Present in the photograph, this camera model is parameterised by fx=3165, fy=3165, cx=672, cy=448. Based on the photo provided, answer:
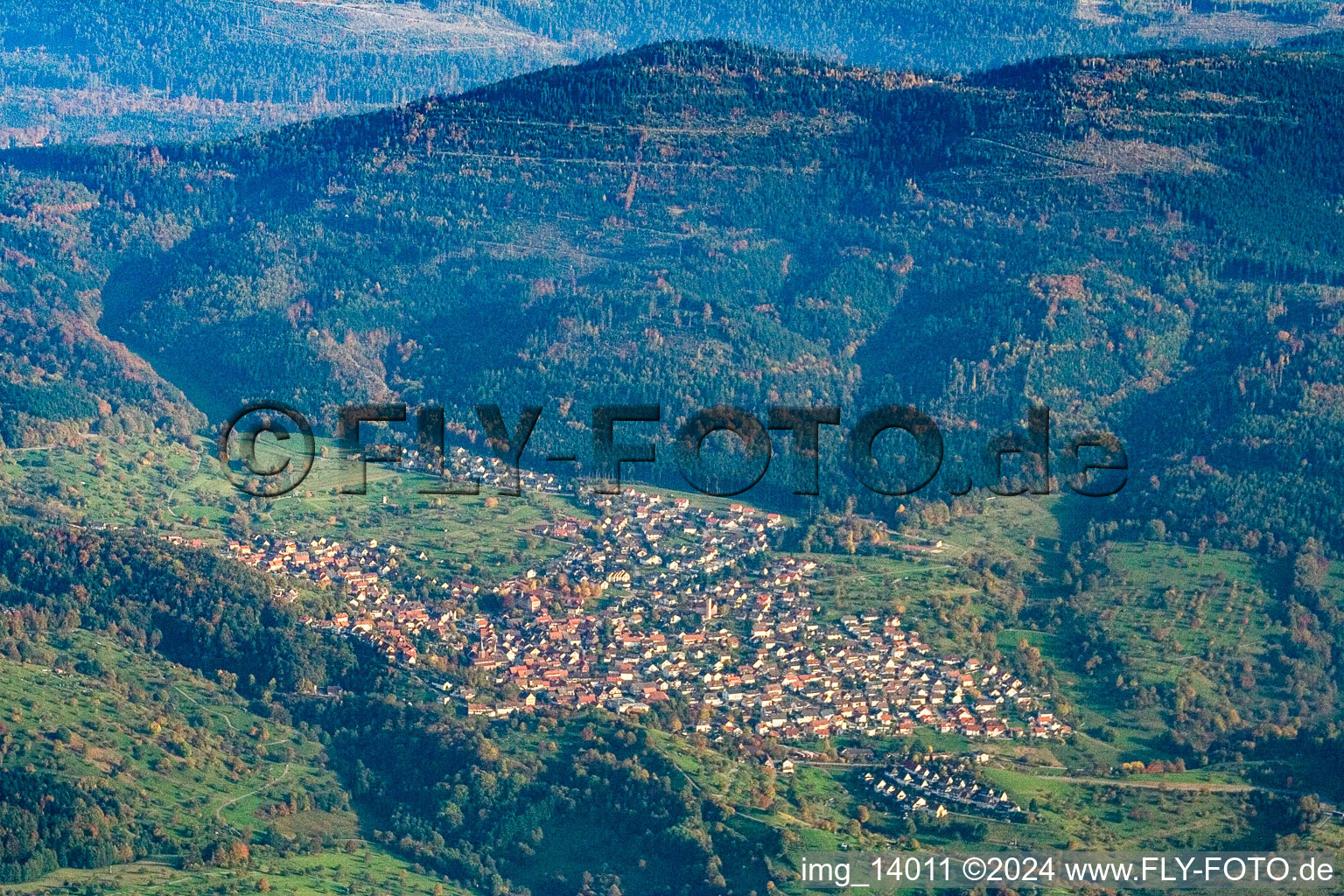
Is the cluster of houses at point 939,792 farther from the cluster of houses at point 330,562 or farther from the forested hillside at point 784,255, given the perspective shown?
the forested hillside at point 784,255

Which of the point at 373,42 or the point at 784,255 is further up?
the point at 373,42

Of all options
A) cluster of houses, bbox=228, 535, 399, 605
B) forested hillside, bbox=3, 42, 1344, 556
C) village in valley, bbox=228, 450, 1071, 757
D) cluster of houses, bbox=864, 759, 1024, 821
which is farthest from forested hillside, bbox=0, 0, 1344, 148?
cluster of houses, bbox=864, 759, 1024, 821

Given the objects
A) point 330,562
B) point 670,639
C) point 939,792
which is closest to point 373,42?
point 330,562

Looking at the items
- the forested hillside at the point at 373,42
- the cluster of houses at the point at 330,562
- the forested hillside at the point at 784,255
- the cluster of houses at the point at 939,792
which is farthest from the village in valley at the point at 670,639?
the forested hillside at the point at 373,42

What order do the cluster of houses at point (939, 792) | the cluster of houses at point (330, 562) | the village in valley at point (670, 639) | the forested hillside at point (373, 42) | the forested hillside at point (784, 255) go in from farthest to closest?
the forested hillside at point (373, 42), the forested hillside at point (784, 255), the cluster of houses at point (330, 562), the village in valley at point (670, 639), the cluster of houses at point (939, 792)

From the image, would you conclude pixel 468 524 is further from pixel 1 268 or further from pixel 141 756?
pixel 1 268

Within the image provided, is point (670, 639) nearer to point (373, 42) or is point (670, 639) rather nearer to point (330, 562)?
point (330, 562)
